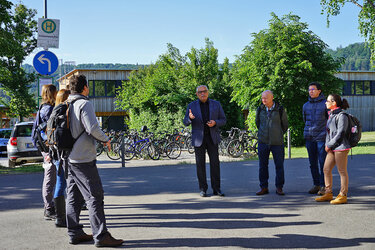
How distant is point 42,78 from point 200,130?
221 inches

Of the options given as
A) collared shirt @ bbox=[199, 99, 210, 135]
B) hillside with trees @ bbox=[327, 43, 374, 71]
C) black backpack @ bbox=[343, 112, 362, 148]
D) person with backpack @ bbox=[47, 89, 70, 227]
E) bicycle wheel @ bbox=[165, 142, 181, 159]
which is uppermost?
hillside with trees @ bbox=[327, 43, 374, 71]

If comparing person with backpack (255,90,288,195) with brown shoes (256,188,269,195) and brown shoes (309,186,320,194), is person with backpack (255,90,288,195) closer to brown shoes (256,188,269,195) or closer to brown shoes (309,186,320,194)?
brown shoes (256,188,269,195)

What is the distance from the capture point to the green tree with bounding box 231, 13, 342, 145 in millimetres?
20688

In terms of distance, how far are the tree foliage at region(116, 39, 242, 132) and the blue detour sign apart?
42.1 ft

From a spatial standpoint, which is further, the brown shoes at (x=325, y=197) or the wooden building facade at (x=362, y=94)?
the wooden building facade at (x=362, y=94)

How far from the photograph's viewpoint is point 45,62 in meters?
11.4

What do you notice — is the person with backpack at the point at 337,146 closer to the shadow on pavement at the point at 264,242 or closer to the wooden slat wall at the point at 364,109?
the shadow on pavement at the point at 264,242

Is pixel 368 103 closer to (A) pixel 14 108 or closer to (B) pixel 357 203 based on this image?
(A) pixel 14 108

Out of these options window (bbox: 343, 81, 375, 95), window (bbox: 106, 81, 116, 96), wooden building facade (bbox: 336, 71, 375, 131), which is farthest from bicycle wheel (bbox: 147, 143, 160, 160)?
window (bbox: 343, 81, 375, 95)

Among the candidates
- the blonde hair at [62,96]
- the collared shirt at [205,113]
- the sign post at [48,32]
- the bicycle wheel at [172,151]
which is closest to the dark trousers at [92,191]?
the blonde hair at [62,96]

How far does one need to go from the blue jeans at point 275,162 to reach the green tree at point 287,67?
1323 cm

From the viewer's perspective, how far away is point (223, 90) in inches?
977

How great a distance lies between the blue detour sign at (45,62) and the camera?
37.0 ft

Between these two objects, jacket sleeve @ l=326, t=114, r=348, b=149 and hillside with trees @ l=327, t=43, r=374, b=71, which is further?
hillside with trees @ l=327, t=43, r=374, b=71
